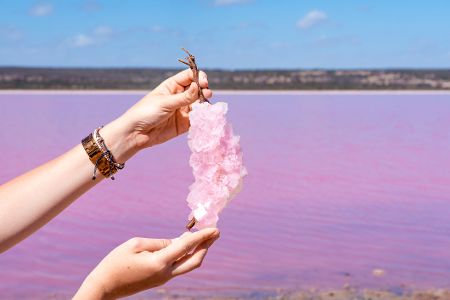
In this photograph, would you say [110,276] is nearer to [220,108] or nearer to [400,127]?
[220,108]

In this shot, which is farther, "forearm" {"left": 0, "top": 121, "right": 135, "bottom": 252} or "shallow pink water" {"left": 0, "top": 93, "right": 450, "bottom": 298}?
"shallow pink water" {"left": 0, "top": 93, "right": 450, "bottom": 298}

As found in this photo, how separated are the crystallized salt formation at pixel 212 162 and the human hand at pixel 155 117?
0.19m

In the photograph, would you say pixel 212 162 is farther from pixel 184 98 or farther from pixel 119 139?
pixel 119 139

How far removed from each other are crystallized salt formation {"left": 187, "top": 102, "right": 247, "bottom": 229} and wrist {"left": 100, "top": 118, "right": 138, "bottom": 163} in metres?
0.35

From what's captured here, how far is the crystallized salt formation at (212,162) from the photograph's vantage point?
84.1 inches

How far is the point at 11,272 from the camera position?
5828 millimetres

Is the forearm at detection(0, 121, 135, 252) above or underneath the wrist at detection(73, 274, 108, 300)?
above

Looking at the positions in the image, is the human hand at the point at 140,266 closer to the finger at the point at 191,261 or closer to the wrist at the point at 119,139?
the finger at the point at 191,261

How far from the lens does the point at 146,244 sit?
2.18 meters

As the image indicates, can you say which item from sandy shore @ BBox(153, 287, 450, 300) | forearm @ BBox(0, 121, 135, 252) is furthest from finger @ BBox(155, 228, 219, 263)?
sandy shore @ BBox(153, 287, 450, 300)

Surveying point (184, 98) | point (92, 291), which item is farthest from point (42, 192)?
point (184, 98)

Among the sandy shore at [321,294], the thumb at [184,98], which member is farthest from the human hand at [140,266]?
the sandy shore at [321,294]

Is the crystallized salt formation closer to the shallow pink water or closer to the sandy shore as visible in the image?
the sandy shore

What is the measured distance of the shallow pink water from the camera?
18.3 ft
